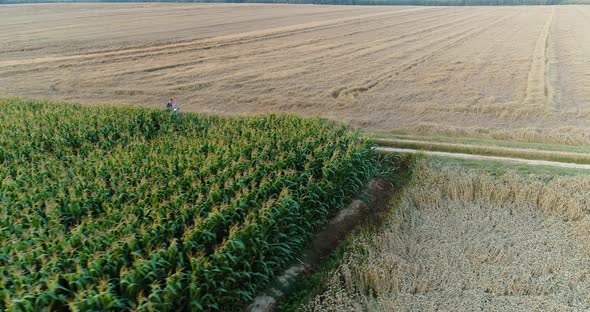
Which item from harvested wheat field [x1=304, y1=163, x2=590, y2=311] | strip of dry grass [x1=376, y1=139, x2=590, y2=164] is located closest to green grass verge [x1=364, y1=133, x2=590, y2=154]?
strip of dry grass [x1=376, y1=139, x2=590, y2=164]

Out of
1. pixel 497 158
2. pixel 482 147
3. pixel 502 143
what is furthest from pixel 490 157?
pixel 502 143

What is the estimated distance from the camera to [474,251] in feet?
29.7

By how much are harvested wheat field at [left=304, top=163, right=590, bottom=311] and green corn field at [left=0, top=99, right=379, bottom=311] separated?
1.57 m

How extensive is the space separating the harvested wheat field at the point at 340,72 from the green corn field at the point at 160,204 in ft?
25.5

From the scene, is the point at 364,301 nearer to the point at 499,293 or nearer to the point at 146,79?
the point at 499,293

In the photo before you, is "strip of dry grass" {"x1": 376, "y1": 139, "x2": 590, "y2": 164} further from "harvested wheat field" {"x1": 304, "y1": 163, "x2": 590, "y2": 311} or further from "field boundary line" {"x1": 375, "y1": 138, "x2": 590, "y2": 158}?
"harvested wheat field" {"x1": 304, "y1": 163, "x2": 590, "y2": 311}

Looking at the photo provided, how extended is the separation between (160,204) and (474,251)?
21.7 feet

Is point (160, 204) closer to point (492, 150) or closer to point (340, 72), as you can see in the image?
point (492, 150)

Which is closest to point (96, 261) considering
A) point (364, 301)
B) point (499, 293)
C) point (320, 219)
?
point (364, 301)

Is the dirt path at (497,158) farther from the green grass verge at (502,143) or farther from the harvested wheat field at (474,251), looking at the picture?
the harvested wheat field at (474,251)

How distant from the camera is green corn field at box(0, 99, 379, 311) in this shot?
6.32 m

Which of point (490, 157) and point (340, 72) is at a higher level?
point (340, 72)

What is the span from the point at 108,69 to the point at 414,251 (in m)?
26.6

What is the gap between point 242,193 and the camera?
358 inches
